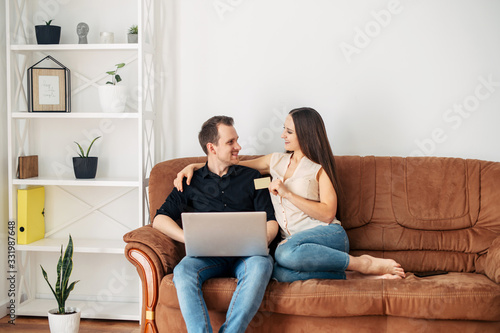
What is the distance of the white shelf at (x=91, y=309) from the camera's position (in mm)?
3307

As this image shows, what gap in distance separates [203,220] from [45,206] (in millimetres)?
1762

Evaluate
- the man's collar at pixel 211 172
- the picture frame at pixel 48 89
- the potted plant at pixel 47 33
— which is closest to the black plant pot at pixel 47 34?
the potted plant at pixel 47 33

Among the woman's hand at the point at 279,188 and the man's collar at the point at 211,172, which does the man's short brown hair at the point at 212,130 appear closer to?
the man's collar at the point at 211,172

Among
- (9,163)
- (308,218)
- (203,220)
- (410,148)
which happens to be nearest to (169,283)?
(203,220)

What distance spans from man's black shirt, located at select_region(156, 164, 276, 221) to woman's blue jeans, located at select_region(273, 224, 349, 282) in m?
0.27

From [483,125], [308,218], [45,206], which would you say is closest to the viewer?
[308,218]

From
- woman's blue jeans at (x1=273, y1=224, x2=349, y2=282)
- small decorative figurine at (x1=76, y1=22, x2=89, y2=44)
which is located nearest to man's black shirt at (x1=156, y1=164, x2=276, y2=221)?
woman's blue jeans at (x1=273, y1=224, x2=349, y2=282)

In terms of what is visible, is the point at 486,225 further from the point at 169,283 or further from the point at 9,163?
the point at 9,163

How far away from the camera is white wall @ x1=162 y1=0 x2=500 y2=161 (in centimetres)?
321

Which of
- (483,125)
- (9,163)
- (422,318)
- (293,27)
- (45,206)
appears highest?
(293,27)

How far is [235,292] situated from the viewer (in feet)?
7.64

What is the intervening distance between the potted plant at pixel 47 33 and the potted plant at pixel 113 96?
0.43 m

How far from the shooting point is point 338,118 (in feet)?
10.9

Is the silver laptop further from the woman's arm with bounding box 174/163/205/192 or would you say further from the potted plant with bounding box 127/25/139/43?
the potted plant with bounding box 127/25/139/43
